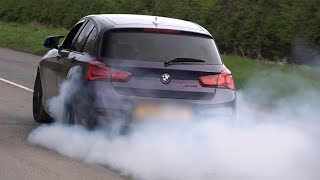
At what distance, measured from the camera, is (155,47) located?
7.33 meters

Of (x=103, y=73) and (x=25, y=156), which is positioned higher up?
(x=103, y=73)

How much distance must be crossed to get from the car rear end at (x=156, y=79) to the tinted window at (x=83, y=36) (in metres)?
0.79

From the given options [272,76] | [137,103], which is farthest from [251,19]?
[137,103]

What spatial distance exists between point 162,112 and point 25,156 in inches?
61.6

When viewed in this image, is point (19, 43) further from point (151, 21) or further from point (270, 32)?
point (151, 21)

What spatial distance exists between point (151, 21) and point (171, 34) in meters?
0.41

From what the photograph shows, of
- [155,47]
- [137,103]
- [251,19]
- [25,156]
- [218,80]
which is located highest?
[155,47]

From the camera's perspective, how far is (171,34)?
7.47 metres

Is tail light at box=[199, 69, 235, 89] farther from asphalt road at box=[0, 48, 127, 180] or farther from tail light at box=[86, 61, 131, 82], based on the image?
asphalt road at box=[0, 48, 127, 180]

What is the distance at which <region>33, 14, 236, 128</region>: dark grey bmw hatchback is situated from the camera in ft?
23.0

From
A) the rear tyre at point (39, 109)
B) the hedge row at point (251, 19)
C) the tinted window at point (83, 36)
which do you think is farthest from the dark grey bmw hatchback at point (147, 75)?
the hedge row at point (251, 19)

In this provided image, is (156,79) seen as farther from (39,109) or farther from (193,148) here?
(39,109)

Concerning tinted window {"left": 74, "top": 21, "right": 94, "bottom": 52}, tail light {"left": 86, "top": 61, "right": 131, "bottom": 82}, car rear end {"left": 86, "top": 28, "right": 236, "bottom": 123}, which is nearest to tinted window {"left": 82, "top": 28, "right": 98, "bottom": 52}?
tinted window {"left": 74, "top": 21, "right": 94, "bottom": 52}

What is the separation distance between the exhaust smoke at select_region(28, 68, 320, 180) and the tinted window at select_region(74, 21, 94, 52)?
0.53 metres
